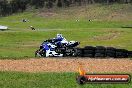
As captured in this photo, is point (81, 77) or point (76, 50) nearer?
point (81, 77)

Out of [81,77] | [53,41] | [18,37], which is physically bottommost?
[18,37]

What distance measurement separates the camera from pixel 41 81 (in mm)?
24250

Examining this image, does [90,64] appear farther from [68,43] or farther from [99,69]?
[68,43]

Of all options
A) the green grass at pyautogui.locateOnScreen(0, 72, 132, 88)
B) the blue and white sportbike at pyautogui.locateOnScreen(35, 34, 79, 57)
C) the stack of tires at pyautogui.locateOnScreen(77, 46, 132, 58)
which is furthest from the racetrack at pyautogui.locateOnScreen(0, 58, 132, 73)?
the blue and white sportbike at pyautogui.locateOnScreen(35, 34, 79, 57)

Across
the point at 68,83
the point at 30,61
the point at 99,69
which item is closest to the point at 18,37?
the point at 30,61

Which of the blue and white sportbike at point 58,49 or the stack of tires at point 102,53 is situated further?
the blue and white sportbike at point 58,49

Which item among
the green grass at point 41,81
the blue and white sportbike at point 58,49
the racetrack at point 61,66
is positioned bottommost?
the blue and white sportbike at point 58,49

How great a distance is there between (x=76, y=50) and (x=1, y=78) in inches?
664

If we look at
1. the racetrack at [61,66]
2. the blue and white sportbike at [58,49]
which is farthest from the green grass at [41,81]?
the blue and white sportbike at [58,49]

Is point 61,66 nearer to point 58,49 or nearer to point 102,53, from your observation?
point 102,53

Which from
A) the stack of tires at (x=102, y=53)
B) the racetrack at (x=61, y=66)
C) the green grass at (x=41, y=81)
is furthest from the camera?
the stack of tires at (x=102, y=53)

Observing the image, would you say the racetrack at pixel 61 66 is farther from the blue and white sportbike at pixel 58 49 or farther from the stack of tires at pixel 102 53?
the blue and white sportbike at pixel 58 49

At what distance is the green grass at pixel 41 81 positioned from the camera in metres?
22.3

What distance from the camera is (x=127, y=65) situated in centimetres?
3272
